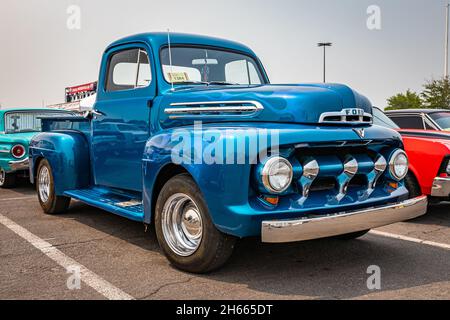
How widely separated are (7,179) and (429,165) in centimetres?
698

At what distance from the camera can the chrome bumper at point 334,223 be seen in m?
3.04

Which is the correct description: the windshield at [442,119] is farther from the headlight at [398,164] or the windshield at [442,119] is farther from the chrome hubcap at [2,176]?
the chrome hubcap at [2,176]

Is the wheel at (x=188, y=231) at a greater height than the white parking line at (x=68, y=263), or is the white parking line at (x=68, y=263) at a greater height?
the wheel at (x=188, y=231)

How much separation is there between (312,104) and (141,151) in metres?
1.64

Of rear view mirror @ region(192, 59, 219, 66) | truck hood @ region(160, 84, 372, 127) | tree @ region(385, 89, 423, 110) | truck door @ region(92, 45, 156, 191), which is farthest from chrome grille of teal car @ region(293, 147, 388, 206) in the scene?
tree @ region(385, 89, 423, 110)

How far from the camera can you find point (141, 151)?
4.31 meters

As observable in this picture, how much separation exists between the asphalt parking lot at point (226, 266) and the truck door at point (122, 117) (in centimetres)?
65

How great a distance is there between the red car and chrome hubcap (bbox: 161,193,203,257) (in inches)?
126

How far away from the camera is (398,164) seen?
393 cm

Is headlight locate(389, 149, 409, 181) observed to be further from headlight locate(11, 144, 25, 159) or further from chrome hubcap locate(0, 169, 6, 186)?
chrome hubcap locate(0, 169, 6, 186)

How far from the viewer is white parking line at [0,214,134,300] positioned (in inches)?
125

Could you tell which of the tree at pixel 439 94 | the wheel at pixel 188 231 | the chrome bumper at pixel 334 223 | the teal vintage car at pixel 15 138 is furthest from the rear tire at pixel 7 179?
the tree at pixel 439 94

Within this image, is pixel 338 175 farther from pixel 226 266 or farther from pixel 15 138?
pixel 15 138
